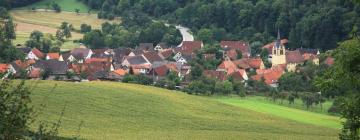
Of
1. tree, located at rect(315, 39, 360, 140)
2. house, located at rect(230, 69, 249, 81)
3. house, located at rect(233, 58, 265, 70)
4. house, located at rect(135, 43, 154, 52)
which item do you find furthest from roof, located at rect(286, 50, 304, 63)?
tree, located at rect(315, 39, 360, 140)

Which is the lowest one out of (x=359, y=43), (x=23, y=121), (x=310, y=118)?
(x=310, y=118)

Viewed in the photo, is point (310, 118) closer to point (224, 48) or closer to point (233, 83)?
point (233, 83)

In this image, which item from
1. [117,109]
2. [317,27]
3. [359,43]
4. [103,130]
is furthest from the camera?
[317,27]

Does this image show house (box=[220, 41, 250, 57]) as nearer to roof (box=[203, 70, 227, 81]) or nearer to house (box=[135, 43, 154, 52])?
house (box=[135, 43, 154, 52])

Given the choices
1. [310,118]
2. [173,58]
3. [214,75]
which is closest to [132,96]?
[310,118]

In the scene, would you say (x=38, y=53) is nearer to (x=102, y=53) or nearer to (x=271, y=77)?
(x=102, y=53)

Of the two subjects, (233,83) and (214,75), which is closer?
(233,83)
